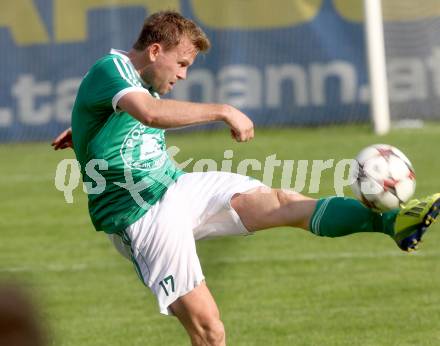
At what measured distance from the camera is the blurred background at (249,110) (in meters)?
8.47

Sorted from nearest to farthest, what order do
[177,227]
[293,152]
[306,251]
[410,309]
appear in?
[177,227]
[410,309]
[306,251]
[293,152]

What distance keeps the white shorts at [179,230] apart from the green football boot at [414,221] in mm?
827

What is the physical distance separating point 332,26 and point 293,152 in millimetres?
2953

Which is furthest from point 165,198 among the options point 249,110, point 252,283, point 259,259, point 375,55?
point 249,110

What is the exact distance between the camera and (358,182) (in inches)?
182

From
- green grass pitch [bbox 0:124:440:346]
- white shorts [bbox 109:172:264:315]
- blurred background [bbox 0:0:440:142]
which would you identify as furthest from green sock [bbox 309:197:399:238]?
blurred background [bbox 0:0:440:142]

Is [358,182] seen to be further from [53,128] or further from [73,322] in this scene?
[53,128]

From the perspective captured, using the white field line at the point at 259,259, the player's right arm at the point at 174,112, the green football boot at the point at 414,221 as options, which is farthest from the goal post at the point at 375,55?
the player's right arm at the point at 174,112

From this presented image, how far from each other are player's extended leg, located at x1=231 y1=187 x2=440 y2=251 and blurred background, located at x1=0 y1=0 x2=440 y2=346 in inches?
119

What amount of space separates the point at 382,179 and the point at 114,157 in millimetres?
1221

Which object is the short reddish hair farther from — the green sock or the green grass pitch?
the green grass pitch

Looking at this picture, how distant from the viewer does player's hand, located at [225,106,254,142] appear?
13.1 feet

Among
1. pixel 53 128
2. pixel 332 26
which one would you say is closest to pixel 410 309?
pixel 332 26

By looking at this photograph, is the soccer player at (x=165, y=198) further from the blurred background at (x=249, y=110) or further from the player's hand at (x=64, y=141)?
the blurred background at (x=249, y=110)
